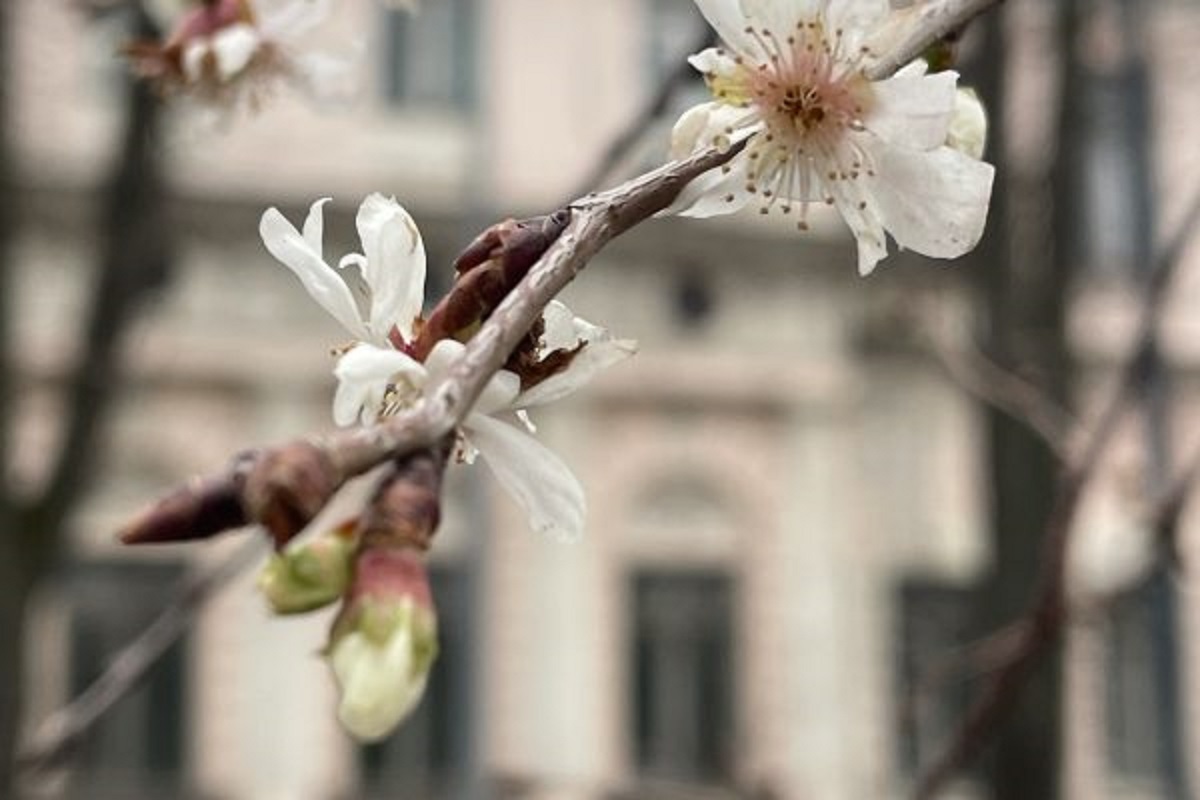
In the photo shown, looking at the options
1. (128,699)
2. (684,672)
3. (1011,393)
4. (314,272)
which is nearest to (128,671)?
(314,272)

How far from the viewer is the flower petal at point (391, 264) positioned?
2.09 feet

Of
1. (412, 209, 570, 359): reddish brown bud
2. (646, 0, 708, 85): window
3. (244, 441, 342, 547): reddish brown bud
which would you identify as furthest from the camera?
(646, 0, 708, 85): window

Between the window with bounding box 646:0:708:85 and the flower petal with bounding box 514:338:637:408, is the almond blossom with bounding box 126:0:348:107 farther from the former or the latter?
the window with bounding box 646:0:708:85

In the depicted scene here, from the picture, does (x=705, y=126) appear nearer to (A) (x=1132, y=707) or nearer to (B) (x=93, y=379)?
(B) (x=93, y=379)

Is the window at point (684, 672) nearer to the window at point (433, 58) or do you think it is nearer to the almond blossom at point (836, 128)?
the window at point (433, 58)

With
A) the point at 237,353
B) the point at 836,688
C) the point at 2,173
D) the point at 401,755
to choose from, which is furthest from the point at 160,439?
the point at 2,173

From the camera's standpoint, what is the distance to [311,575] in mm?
545

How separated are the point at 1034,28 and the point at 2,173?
2549 mm

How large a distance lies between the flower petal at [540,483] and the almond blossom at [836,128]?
109 mm

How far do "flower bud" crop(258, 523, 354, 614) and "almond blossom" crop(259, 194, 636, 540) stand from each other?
0.17 feet

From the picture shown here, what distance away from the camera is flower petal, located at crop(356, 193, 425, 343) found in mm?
636

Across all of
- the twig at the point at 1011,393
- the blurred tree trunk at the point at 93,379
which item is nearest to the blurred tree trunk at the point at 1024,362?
the twig at the point at 1011,393

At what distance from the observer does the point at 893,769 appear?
372 inches

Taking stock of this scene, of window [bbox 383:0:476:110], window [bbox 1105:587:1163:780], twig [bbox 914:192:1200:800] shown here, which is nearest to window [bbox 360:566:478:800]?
window [bbox 383:0:476:110]
